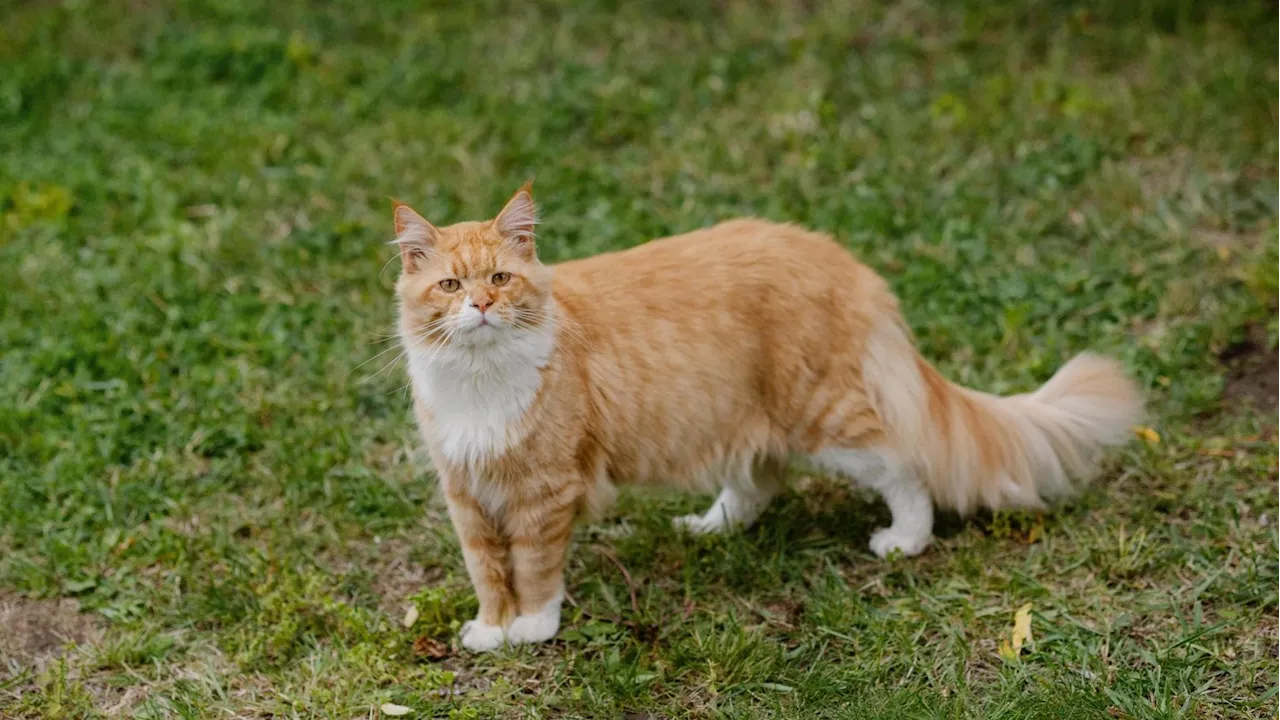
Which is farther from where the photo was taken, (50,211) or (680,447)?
(50,211)

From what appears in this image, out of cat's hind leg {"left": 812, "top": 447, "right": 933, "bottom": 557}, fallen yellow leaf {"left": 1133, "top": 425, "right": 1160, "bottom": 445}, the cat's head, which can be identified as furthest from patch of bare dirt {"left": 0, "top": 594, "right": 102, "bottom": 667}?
fallen yellow leaf {"left": 1133, "top": 425, "right": 1160, "bottom": 445}

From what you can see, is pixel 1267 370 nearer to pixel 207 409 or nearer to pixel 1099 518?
pixel 1099 518

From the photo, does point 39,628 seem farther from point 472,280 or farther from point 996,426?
point 996,426

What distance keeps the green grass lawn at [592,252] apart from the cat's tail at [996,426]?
18cm

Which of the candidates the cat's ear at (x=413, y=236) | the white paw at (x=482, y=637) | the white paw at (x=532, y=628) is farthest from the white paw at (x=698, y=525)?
the cat's ear at (x=413, y=236)

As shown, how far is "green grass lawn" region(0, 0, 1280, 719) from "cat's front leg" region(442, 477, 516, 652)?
0.29 feet

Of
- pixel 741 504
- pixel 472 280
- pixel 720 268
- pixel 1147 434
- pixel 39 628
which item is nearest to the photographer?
pixel 472 280

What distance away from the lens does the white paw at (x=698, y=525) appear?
14.3 feet

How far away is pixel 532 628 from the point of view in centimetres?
392

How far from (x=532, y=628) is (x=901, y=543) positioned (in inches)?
49.3

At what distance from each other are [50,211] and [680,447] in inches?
154

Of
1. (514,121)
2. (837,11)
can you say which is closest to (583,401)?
(514,121)

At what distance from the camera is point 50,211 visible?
243 inches

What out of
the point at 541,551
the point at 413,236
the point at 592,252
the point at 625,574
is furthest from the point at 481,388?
the point at 592,252
